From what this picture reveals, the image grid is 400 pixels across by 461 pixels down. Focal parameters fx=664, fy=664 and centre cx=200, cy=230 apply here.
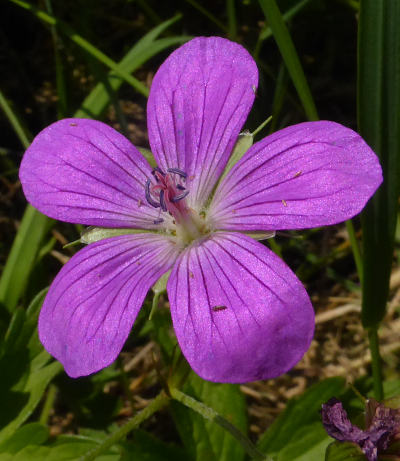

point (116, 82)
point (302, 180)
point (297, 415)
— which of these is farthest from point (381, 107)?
point (116, 82)

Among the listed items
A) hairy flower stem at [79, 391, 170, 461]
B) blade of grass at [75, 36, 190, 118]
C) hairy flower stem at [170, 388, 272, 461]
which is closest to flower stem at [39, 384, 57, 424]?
hairy flower stem at [79, 391, 170, 461]

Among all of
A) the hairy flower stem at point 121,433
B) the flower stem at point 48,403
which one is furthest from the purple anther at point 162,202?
the flower stem at point 48,403

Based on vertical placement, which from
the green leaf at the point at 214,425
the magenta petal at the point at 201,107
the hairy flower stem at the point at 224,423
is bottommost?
the green leaf at the point at 214,425

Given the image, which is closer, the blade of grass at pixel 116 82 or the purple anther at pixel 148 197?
the purple anther at pixel 148 197

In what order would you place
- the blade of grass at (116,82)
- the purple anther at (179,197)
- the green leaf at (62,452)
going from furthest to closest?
the blade of grass at (116,82) → the green leaf at (62,452) → the purple anther at (179,197)

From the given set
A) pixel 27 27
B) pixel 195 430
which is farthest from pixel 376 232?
pixel 27 27

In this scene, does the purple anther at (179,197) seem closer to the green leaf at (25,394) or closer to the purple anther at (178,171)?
the purple anther at (178,171)
